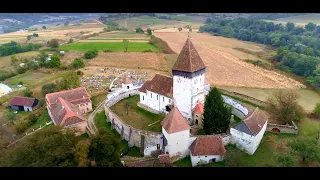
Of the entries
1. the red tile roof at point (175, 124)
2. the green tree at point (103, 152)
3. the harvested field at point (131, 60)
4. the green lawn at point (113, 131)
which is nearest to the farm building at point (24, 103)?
the green lawn at point (113, 131)

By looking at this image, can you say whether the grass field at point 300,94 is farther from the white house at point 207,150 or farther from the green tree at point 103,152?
the green tree at point 103,152

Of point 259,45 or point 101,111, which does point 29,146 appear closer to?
point 101,111

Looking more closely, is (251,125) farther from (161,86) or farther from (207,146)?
(161,86)

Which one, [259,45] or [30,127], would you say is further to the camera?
[259,45]

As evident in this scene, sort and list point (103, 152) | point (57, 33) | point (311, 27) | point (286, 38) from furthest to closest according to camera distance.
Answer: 1. point (57, 33)
2. point (311, 27)
3. point (286, 38)
4. point (103, 152)

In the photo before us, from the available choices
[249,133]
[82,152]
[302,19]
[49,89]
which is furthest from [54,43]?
[302,19]
